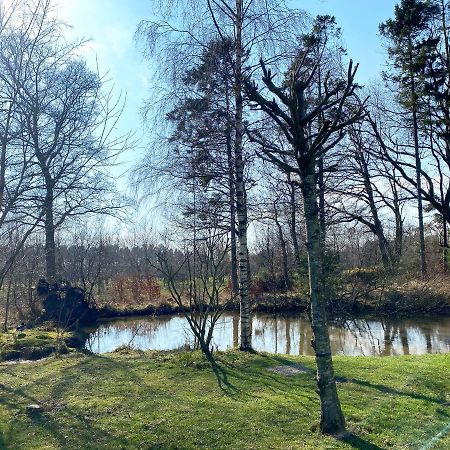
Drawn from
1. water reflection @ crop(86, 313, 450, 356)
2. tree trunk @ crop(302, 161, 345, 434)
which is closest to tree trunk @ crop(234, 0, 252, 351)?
water reflection @ crop(86, 313, 450, 356)

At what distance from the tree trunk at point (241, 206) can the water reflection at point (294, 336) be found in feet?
7.33

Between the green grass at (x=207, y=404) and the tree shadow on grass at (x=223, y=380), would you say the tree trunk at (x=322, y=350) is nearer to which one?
the green grass at (x=207, y=404)

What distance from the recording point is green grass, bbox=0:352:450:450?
15.4 ft

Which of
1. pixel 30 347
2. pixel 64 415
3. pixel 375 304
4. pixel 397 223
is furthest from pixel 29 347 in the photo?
pixel 397 223

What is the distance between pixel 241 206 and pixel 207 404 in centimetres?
404

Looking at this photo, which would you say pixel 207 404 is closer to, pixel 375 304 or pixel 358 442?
pixel 358 442

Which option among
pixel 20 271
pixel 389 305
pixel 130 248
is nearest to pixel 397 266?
pixel 389 305

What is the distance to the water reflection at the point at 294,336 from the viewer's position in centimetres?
1273

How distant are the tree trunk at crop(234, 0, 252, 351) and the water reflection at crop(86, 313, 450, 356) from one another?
2235 millimetres

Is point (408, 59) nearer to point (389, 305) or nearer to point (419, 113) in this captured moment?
point (419, 113)

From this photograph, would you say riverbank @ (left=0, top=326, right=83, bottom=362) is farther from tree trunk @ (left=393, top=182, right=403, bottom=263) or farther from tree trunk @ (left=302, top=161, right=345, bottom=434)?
tree trunk @ (left=393, top=182, right=403, bottom=263)

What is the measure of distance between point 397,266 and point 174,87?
53.8 ft

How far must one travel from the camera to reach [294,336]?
1541cm

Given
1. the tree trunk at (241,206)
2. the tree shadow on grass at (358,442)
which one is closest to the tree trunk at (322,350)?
the tree shadow on grass at (358,442)
